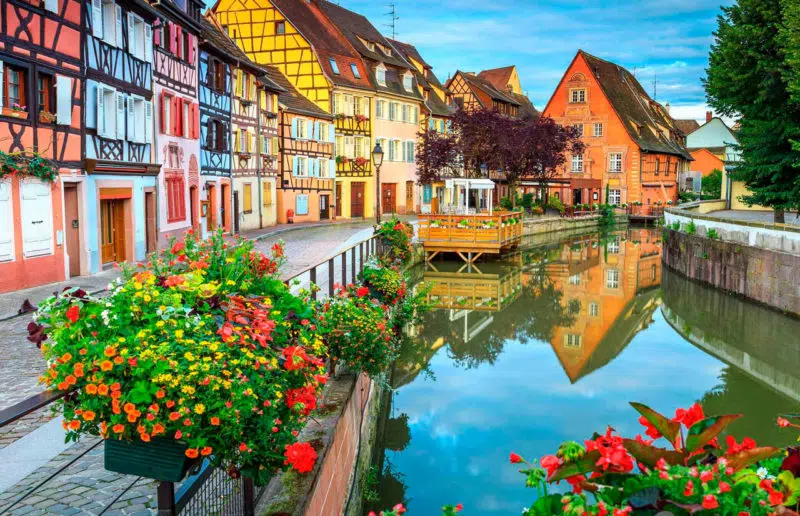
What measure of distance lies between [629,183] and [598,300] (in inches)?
1720

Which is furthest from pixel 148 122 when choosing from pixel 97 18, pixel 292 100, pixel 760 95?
pixel 292 100

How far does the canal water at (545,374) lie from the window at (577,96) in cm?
4185

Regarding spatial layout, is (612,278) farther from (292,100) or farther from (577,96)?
(577,96)

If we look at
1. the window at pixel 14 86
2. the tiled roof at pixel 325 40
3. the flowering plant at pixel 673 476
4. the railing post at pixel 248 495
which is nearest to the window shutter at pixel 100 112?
the window at pixel 14 86

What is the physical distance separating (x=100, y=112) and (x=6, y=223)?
4.71m

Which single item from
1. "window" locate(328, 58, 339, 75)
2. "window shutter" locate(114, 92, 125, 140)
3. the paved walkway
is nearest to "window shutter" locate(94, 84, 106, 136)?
"window shutter" locate(114, 92, 125, 140)

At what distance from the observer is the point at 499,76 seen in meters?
78.8

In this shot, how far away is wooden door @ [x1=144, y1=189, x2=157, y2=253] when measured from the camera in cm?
2399

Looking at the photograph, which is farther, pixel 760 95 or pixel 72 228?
pixel 760 95

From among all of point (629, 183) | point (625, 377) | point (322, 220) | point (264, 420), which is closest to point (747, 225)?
point (625, 377)

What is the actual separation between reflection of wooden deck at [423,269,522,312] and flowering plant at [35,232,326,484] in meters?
17.0

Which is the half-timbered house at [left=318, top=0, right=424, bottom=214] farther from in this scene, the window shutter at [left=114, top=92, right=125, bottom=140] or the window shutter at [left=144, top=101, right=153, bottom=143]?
the window shutter at [left=114, top=92, right=125, bottom=140]

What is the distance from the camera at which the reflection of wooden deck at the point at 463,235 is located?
103ft

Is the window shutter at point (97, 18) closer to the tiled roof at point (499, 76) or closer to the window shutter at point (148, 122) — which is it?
the window shutter at point (148, 122)
